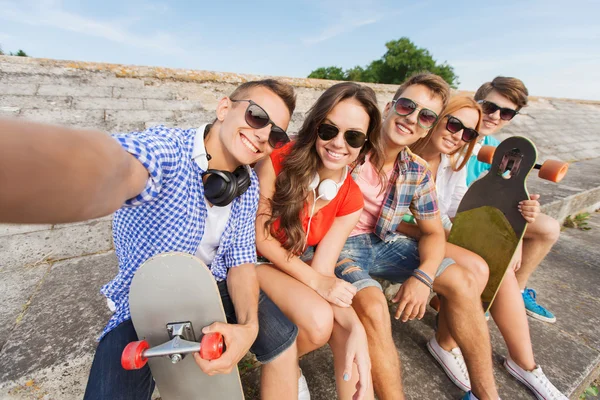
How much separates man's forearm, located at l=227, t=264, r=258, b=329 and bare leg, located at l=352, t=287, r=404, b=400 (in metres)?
0.53

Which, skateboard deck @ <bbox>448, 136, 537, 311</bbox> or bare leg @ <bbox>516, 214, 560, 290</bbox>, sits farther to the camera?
bare leg @ <bbox>516, 214, 560, 290</bbox>

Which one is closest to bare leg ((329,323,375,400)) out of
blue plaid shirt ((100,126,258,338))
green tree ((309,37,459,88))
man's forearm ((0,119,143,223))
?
blue plaid shirt ((100,126,258,338))

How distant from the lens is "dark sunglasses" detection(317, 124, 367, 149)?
153 cm

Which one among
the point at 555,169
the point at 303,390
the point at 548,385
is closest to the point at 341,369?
the point at 303,390

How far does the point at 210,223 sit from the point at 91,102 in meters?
2.91

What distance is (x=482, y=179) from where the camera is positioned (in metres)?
2.05

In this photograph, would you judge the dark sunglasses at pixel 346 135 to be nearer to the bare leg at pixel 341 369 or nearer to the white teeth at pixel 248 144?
the white teeth at pixel 248 144

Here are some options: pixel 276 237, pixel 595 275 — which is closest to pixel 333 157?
pixel 276 237

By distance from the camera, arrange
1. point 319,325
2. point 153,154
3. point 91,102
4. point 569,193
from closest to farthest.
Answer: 1. point 153,154
2. point 319,325
3. point 91,102
4. point 569,193

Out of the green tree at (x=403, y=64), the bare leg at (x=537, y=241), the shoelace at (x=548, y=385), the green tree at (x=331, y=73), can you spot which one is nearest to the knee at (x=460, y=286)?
the shoelace at (x=548, y=385)

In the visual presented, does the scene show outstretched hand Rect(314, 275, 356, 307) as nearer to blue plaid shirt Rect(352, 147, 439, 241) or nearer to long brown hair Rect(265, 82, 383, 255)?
long brown hair Rect(265, 82, 383, 255)

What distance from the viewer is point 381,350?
1.37m

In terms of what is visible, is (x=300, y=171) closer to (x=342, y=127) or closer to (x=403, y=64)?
(x=342, y=127)

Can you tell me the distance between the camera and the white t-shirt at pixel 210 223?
121 cm
